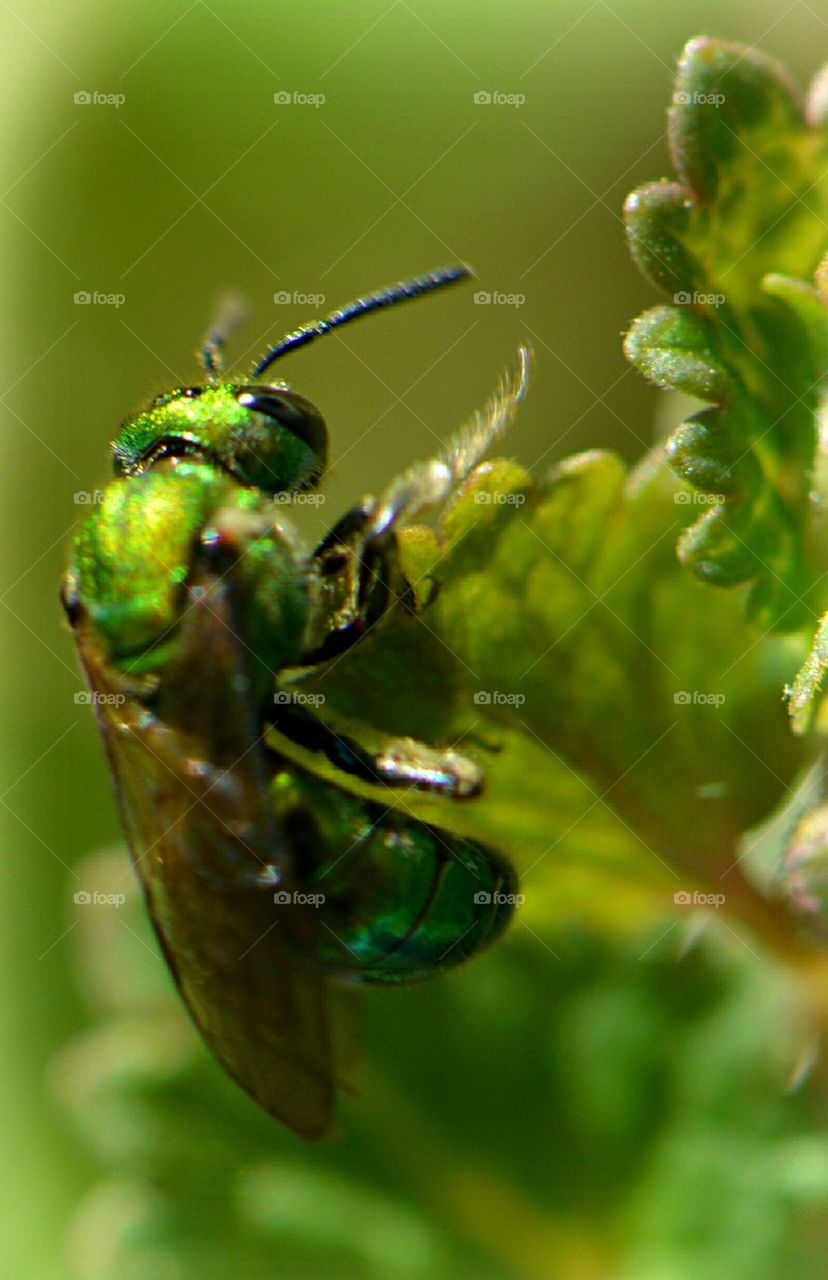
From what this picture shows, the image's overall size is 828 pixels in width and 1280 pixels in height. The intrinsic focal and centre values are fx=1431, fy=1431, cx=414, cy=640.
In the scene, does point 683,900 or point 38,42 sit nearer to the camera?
point 683,900

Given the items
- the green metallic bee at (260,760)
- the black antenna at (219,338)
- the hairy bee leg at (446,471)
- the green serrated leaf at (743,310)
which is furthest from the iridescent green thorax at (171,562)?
the green serrated leaf at (743,310)

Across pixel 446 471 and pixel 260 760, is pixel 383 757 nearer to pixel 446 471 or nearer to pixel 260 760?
pixel 260 760

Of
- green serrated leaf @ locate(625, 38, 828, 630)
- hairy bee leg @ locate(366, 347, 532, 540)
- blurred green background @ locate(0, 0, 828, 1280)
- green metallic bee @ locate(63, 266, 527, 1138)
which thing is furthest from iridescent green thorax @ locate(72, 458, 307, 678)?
blurred green background @ locate(0, 0, 828, 1280)

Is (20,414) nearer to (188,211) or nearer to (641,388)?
(188,211)

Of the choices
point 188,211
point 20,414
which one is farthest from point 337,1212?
point 188,211

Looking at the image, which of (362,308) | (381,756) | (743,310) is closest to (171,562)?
(381,756)

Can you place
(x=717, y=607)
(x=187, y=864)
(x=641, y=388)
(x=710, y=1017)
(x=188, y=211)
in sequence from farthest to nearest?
(x=188, y=211), (x=641, y=388), (x=710, y=1017), (x=717, y=607), (x=187, y=864)

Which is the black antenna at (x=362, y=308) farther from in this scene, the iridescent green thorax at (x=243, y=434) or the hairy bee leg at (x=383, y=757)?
the hairy bee leg at (x=383, y=757)
